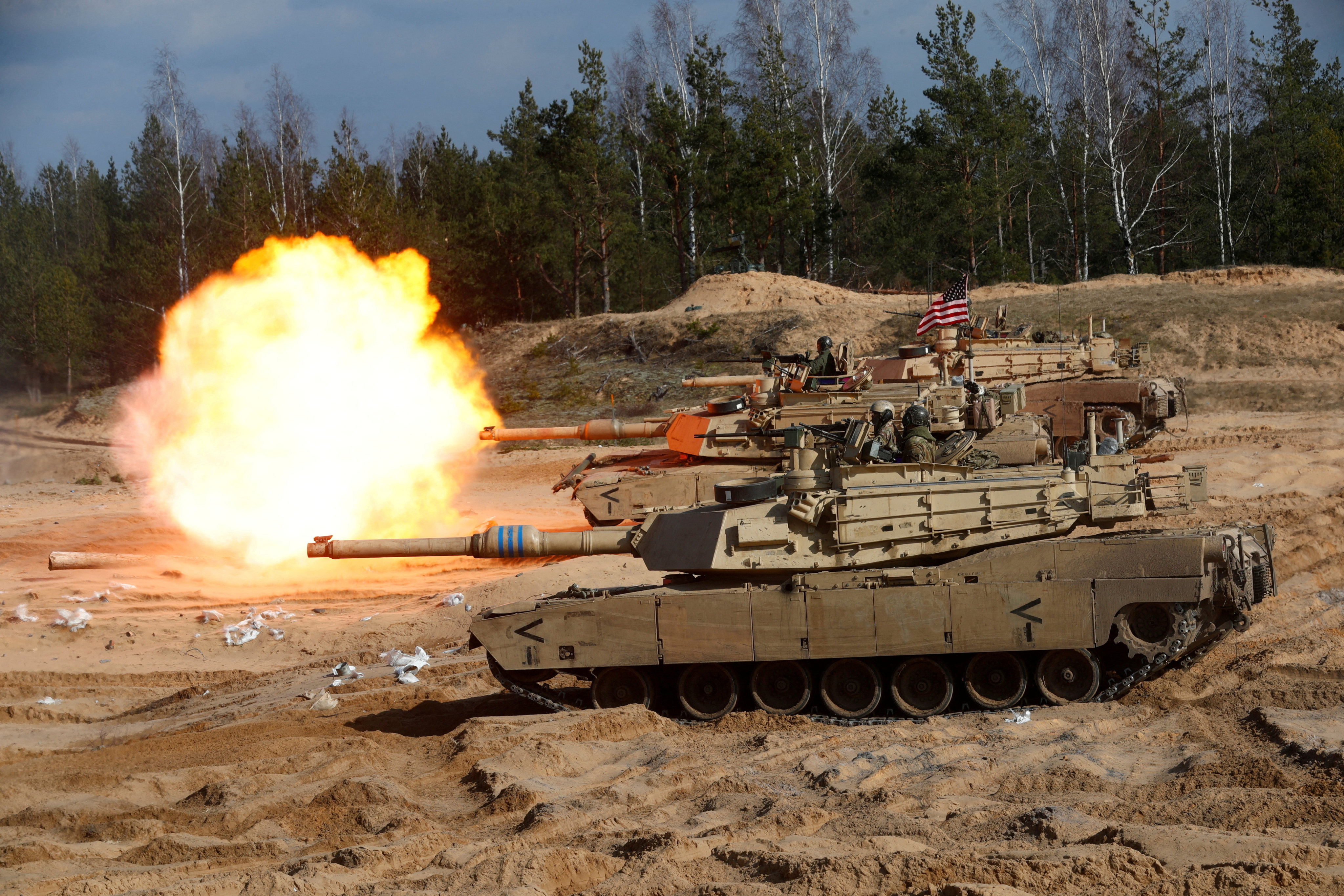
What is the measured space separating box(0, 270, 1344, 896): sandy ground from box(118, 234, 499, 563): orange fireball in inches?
163

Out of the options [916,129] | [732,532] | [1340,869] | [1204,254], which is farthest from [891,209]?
[1340,869]

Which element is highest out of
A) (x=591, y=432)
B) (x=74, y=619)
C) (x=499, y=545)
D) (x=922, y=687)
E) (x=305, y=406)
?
(x=305, y=406)

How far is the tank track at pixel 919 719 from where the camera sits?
1013cm

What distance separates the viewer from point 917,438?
11.3 m

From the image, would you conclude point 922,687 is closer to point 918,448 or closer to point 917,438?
point 918,448

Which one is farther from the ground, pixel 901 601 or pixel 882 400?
pixel 882 400

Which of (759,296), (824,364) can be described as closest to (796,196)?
(759,296)

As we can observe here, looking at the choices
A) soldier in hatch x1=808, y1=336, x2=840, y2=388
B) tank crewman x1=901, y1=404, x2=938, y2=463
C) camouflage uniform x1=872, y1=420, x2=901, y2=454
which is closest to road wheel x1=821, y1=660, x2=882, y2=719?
tank crewman x1=901, y1=404, x2=938, y2=463

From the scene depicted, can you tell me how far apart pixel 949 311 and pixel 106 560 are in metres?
16.0

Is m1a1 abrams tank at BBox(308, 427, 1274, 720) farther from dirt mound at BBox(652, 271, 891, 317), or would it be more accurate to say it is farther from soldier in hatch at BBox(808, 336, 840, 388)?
dirt mound at BBox(652, 271, 891, 317)

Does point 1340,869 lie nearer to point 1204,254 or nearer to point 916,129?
point 916,129

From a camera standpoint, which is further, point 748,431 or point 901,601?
point 748,431

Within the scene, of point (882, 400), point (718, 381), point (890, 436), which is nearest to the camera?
point (890, 436)

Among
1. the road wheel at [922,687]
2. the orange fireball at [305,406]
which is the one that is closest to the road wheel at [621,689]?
the road wheel at [922,687]
